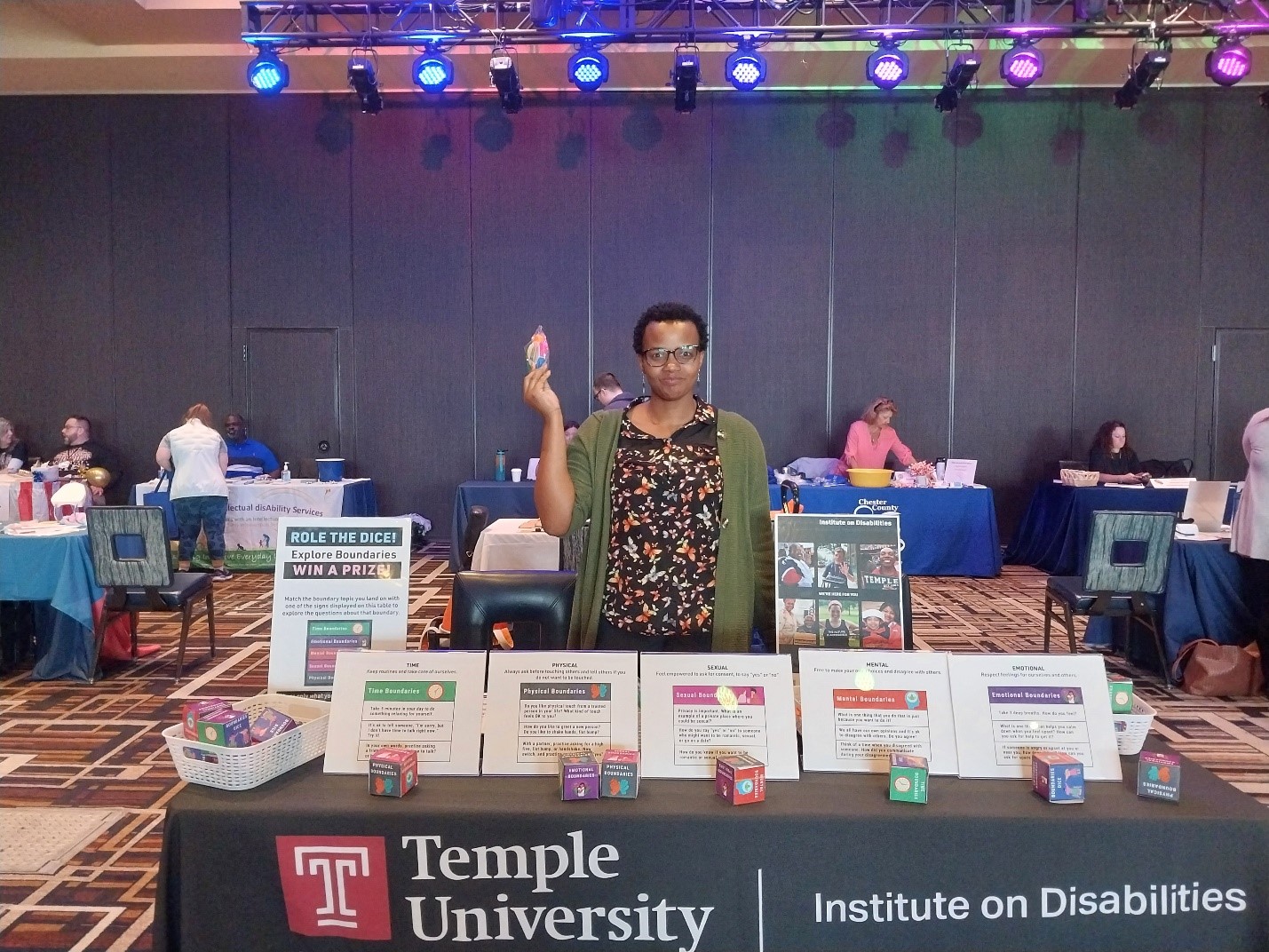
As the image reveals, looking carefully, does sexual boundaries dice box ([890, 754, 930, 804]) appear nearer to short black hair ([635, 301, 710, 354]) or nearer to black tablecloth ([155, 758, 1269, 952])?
black tablecloth ([155, 758, 1269, 952])

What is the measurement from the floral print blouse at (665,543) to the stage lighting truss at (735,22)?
5.17m

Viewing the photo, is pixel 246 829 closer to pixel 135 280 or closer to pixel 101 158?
pixel 135 280

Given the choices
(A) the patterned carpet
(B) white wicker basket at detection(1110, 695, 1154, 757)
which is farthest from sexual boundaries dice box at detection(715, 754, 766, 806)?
(A) the patterned carpet

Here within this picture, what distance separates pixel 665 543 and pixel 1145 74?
22.5 ft

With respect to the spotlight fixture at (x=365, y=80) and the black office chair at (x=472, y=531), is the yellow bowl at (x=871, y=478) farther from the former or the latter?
the spotlight fixture at (x=365, y=80)

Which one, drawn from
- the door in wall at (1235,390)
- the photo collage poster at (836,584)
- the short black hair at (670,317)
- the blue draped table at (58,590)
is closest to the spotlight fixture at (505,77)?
the blue draped table at (58,590)

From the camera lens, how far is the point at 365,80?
681cm

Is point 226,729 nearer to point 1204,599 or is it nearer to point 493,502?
point 1204,599

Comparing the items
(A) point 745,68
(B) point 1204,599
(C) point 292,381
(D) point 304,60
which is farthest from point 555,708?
(D) point 304,60

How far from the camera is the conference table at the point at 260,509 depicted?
6.88 metres

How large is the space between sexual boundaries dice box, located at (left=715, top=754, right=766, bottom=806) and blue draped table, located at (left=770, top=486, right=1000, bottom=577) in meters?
5.30

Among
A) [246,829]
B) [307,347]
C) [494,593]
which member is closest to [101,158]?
[307,347]

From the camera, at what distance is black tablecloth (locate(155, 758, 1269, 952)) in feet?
4.04

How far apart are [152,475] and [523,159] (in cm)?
494
